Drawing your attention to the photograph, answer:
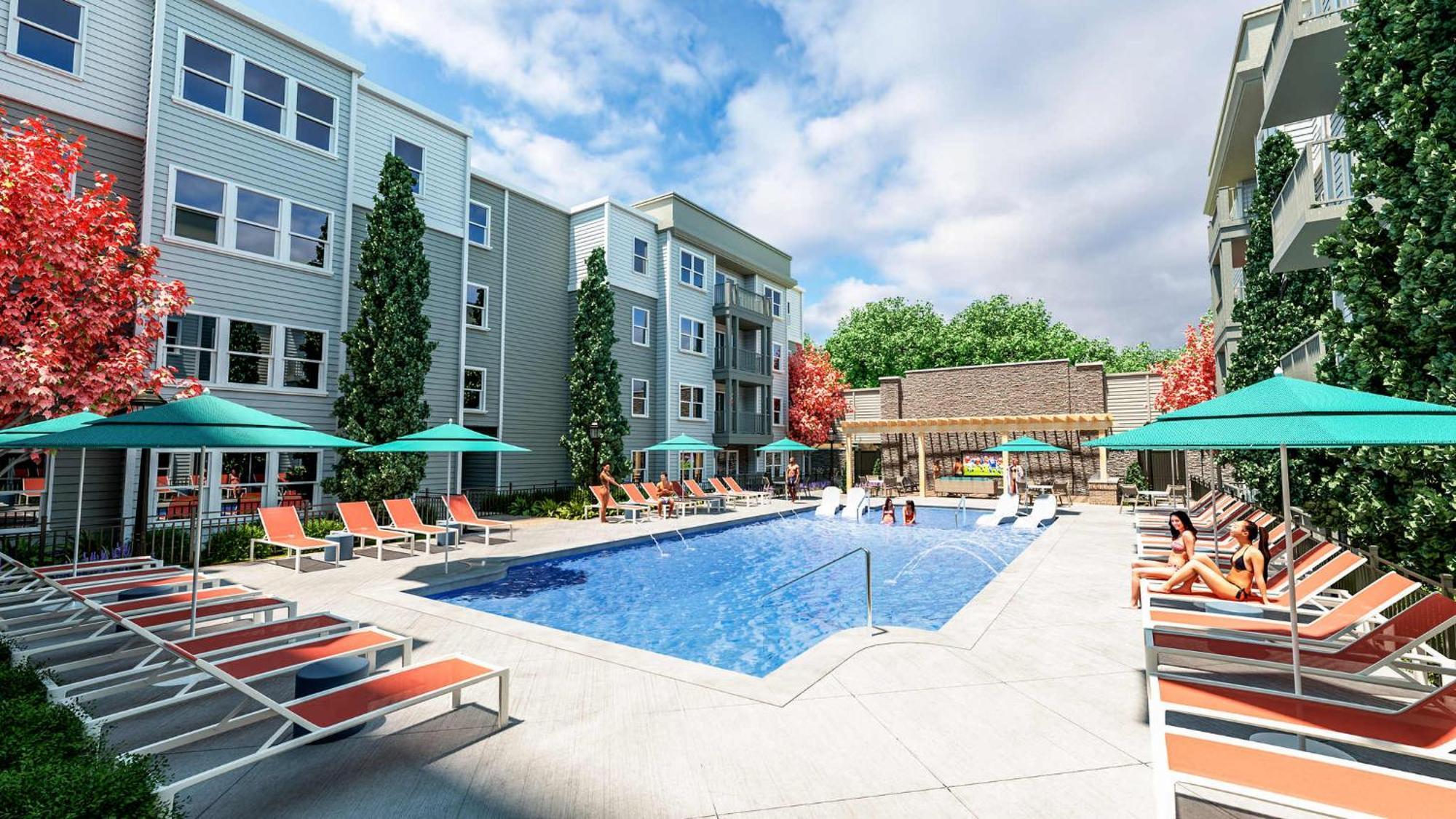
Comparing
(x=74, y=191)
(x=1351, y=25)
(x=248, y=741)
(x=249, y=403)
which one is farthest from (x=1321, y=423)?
(x=74, y=191)

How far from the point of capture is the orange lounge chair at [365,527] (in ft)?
41.4

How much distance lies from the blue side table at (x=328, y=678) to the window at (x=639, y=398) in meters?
21.9

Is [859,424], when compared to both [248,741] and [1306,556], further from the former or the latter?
[248,741]

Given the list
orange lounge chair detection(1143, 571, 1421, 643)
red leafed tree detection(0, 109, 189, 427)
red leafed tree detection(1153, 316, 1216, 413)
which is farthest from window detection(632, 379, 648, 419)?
red leafed tree detection(1153, 316, 1216, 413)

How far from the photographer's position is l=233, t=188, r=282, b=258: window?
49.7 ft

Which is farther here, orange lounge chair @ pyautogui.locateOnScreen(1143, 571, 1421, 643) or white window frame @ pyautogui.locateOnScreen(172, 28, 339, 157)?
white window frame @ pyautogui.locateOnScreen(172, 28, 339, 157)

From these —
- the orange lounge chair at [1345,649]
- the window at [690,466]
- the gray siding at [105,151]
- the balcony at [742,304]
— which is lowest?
the orange lounge chair at [1345,649]

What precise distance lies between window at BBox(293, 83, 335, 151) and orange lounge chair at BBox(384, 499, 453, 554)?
10175 millimetres

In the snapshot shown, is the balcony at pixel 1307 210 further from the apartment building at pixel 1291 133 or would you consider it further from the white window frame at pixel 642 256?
the white window frame at pixel 642 256

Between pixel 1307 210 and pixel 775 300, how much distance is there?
1043 inches

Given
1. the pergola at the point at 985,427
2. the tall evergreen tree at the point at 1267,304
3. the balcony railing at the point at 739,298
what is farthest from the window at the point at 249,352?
the pergola at the point at 985,427

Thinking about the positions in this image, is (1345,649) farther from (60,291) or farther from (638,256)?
(638,256)

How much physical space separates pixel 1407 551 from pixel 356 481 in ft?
63.7

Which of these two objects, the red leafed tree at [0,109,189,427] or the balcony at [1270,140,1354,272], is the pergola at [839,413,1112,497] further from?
the red leafed tree at [0,109,189,427]
